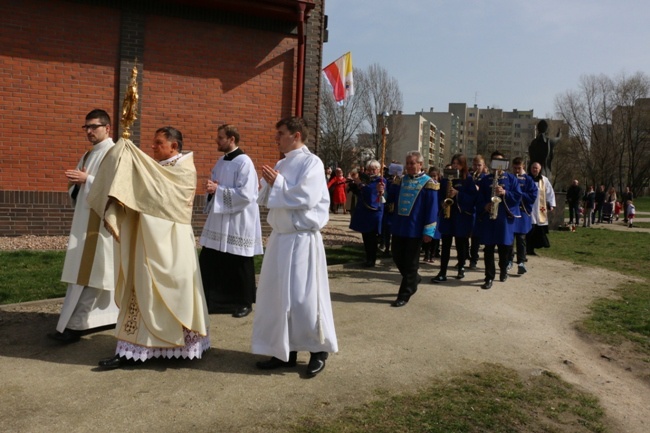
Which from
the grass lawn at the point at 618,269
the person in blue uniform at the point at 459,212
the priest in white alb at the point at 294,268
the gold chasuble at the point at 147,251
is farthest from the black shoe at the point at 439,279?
the gold chasuble at the point at 147,251

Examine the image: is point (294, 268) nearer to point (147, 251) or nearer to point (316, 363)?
point (316, 363)

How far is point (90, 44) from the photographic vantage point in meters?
11.0

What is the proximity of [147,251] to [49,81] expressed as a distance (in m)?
7.43

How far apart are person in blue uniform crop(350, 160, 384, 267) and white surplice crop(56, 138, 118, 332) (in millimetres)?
5276

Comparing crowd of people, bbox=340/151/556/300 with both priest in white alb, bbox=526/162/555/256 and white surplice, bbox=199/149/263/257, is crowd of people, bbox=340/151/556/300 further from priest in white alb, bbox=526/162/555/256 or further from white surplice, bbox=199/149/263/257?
white surplice, bbox=199/149/263/257

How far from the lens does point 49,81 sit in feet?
35.1

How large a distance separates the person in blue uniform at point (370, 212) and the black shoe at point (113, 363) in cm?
576

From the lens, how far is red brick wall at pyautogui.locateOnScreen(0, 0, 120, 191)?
10.5 metres

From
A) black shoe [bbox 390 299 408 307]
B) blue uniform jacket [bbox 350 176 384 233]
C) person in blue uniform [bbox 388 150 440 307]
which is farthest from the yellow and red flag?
black shoe [bbox 390 299 408 307]

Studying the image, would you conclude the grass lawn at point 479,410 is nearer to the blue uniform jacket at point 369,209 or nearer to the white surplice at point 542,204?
the blue uniform jacket at point 369,209

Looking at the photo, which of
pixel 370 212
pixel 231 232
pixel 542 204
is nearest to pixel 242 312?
pixel 231 232

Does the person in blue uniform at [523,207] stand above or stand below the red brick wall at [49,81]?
below

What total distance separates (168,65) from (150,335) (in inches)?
314

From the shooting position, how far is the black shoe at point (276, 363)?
4895 mm
